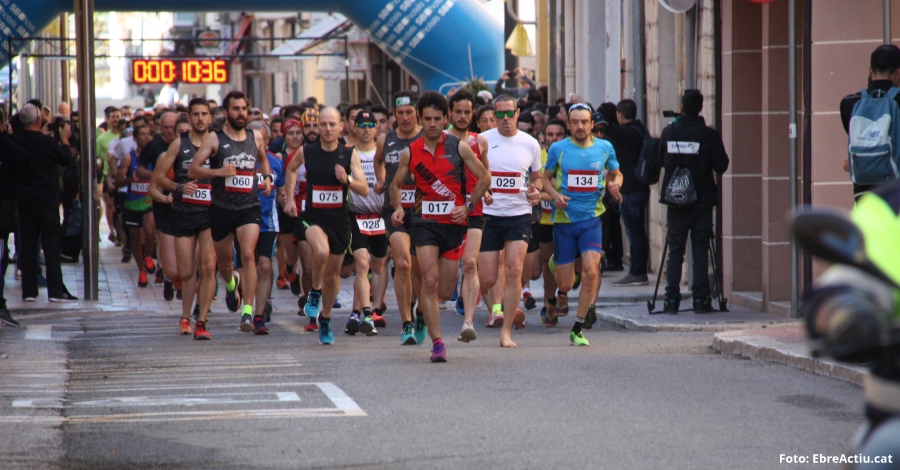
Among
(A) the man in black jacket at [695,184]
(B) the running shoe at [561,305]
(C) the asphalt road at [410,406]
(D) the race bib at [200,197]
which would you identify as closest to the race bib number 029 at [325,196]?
(D) the race bib at [200,197]

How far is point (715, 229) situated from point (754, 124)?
49.5 inches

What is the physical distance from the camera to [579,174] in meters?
11.4

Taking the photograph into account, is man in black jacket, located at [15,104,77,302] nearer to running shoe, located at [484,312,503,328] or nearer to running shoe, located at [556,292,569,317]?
running shoe, located at [484,312,503,328]

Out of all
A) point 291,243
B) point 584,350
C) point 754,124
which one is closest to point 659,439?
point 584,350

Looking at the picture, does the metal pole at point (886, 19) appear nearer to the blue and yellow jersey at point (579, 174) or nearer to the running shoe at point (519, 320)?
the blue and yellow jersey at point (579, 174)

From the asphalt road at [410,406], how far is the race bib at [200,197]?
1229 mm

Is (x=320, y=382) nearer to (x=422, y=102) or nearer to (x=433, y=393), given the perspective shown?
(x=433, y=393)

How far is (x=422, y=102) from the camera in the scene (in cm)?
996

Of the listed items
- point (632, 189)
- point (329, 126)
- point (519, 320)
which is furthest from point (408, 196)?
point (632, 189)

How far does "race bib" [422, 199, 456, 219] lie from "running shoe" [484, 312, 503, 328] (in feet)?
8.41

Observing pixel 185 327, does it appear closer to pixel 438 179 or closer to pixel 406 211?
pixel 406 211

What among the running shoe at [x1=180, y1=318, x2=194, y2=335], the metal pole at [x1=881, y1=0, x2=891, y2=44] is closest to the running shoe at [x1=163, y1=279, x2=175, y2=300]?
the running shoe at [x1=180, y1=318, x2=194, y2=335]

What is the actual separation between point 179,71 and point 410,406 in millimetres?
26109

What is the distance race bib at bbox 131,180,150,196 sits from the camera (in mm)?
17233
